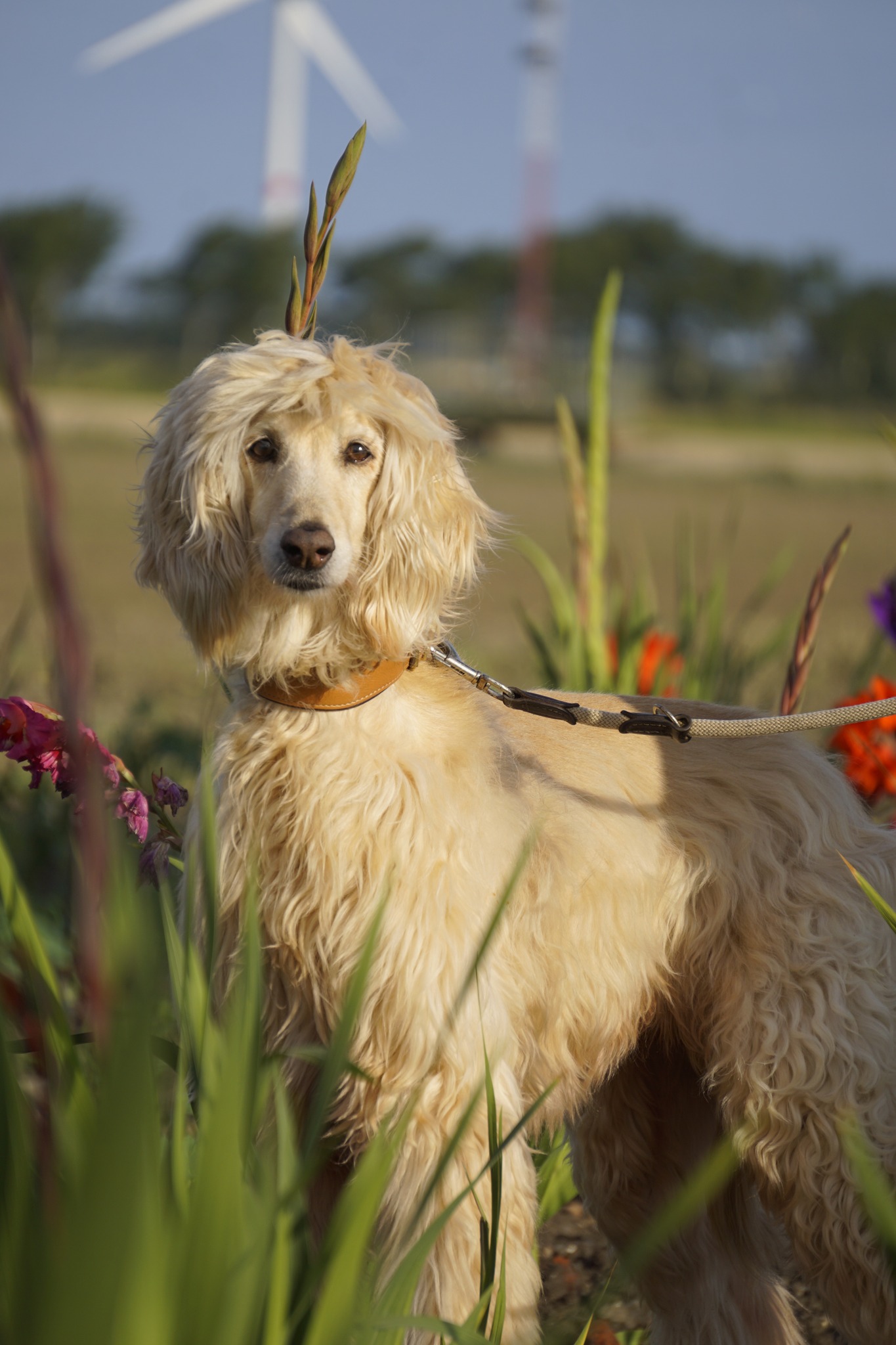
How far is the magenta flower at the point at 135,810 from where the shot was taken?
1.98m

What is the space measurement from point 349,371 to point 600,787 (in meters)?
0.87

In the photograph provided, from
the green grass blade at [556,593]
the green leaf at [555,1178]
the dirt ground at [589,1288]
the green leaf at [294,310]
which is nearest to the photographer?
→ the green leaf at [294,310]

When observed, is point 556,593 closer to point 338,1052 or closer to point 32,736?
point 32,736

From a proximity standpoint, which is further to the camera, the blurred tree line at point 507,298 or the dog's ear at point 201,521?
the blurred tree line at point 507,298

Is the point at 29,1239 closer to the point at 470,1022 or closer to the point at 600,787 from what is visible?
the point at 470,1022

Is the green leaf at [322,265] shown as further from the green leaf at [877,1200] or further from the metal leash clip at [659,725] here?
the green leaf at [877,1200]

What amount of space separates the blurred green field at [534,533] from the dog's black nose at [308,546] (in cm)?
33

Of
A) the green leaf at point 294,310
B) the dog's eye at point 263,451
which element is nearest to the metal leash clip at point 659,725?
the dog's eye at point 263,451

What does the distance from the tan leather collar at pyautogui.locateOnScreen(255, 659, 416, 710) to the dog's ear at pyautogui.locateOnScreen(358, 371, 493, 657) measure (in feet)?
0.20

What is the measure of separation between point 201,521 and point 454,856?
687 millimetres

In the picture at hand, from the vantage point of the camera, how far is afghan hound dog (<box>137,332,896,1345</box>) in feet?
6.10

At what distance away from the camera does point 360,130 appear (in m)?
2.02

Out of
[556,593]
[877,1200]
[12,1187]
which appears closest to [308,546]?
[12,1187]

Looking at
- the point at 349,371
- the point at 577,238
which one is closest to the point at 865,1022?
the point at 349,371
